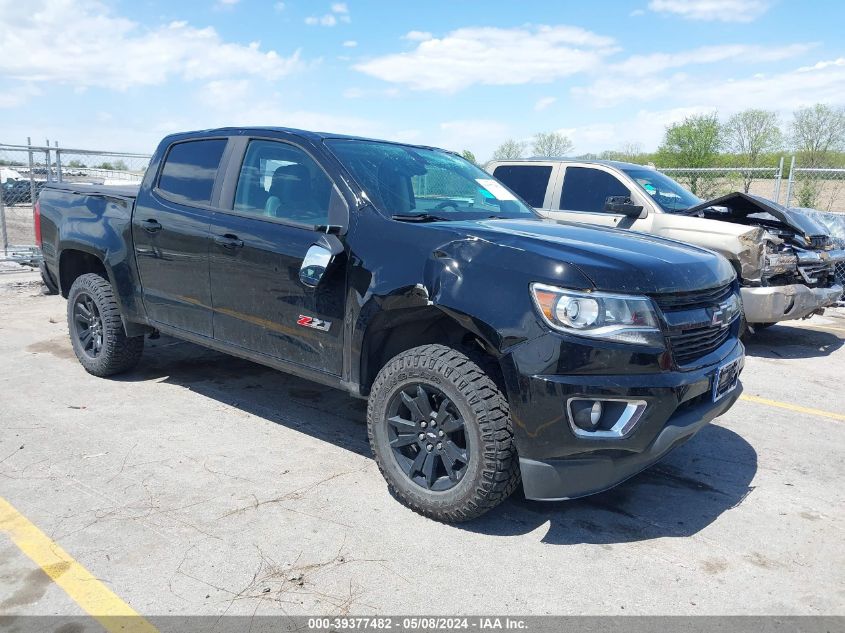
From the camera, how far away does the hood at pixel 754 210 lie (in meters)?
6.95

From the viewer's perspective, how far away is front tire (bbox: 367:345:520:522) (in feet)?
9.99

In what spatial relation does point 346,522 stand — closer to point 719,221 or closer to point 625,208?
point 625,208

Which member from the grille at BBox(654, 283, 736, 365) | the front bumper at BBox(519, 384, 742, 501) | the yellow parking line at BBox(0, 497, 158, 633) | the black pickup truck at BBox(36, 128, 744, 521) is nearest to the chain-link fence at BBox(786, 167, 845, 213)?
the grille at BBox(654, 283, 736, 365)

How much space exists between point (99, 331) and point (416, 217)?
10.3ft

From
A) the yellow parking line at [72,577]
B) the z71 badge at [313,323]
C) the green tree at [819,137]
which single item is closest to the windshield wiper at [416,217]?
the z71 badge at [313,323]

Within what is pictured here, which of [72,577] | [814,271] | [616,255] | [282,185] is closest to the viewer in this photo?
[72,577]

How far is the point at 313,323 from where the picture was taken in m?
3.73

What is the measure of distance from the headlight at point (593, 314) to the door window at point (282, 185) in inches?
57.6

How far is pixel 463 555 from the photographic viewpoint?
3.04 meters

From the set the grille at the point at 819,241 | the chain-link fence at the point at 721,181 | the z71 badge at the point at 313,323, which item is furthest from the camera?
the chain-link fence at the point at 721,181

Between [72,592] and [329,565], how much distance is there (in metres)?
1.01

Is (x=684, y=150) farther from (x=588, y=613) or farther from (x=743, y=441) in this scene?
(x=588, y=613)

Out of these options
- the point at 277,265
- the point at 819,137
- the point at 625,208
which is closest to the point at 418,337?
the point at 277,265

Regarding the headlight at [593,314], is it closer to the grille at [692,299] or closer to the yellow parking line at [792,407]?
the grille at [692,299]
